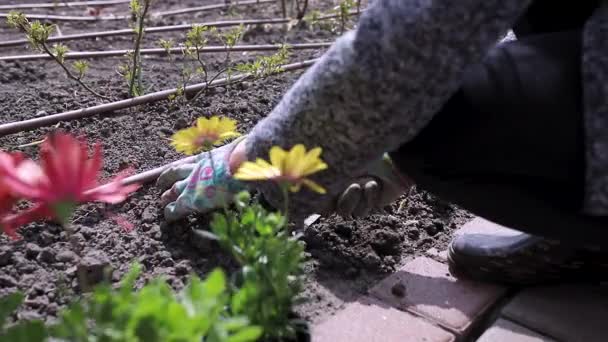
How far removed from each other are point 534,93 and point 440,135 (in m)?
0.19

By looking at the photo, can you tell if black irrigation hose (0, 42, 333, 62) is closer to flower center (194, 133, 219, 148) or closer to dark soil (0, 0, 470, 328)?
dark soil (0, 0, 470, 328)

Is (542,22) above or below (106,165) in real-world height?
above

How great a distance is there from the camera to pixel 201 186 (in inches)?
61.2

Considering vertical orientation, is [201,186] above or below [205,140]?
below

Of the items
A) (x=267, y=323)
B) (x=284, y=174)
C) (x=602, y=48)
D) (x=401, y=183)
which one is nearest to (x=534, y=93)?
(x=602, y=48)

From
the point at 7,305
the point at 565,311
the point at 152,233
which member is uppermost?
the point at 7,305

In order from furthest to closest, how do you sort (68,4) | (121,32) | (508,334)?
(68,4), (121,32), (508,334)

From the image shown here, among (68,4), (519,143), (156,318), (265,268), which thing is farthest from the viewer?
(68,4)

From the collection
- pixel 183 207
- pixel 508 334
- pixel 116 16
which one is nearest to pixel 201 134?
pixel 183 207

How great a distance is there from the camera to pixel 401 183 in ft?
5.53

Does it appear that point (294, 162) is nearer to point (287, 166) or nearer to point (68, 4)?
point (287, 166)

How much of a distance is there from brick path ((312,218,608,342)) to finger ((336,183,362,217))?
0.59 ft

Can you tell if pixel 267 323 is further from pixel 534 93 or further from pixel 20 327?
pixel 534 93

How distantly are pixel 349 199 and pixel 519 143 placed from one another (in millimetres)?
403
